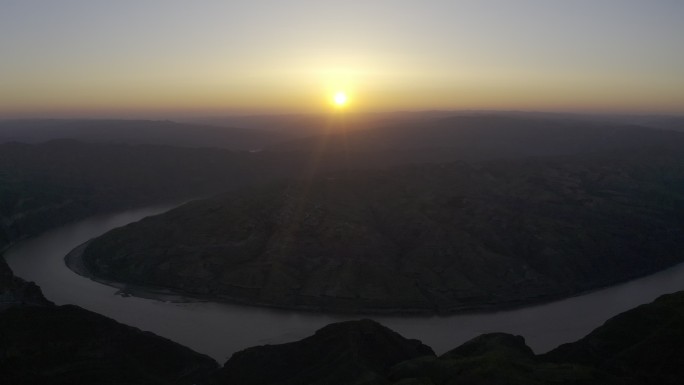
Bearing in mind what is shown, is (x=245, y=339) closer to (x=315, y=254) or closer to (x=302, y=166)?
(x=315, y=254)

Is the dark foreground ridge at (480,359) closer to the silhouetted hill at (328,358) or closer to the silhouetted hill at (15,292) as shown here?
the silhouetted hill at (328,358)

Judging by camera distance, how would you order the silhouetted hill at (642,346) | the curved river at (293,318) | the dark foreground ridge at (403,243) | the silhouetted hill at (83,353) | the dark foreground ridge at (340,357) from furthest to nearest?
the dark foreground ridge at (403,243)
the curved river at (293,318)
the silhouetted hill at (83,353)
the silhouetted hill at (642,346)
the dark foreground ridge at (340,357)

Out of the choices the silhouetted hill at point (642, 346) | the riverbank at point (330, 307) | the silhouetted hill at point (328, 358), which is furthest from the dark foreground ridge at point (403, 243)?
the silhouetted hill at point (642, 346)

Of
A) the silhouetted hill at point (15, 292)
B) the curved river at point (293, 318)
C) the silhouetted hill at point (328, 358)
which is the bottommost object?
the curved river at point (293, 318)

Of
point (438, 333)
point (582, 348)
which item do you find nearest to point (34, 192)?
point (438, 333)

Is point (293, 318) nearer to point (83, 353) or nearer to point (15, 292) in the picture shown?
point (83, 353)

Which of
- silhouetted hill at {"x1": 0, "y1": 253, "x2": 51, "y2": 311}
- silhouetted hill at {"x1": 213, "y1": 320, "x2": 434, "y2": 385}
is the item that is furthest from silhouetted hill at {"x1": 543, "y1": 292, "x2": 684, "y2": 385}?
silhouetted hill at {"x1": 0, "y1": 253, "x2": 51, "y2": 311}

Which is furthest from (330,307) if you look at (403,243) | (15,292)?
(15,292)
